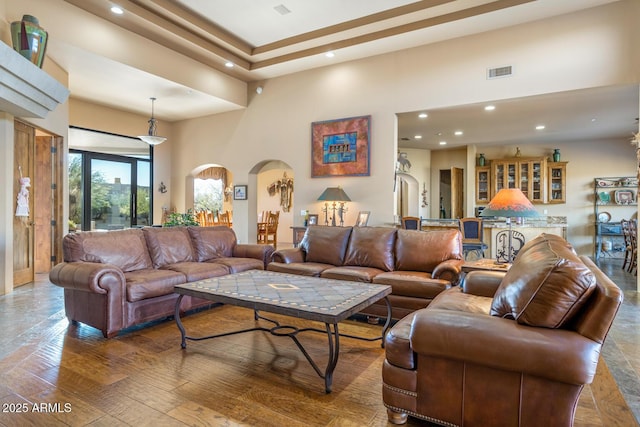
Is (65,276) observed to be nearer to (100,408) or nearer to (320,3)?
(100,408)

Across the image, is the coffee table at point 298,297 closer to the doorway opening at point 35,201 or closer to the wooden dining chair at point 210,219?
the doorway opening at point 35,201

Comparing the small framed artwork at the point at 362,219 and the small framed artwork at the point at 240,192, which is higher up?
the small framed artwork at the point at 240,192

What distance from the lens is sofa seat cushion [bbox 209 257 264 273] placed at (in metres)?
4.30

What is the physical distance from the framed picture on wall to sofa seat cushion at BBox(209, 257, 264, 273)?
8.27 ft

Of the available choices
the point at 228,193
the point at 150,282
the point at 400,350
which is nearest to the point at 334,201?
the point at 150,282

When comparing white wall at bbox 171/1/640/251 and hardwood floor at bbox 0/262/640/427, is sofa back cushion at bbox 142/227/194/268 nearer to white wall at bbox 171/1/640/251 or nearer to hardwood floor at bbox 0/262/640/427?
hardwood floor at bbox 0/262/640/427

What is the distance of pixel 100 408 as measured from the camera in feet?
6.77

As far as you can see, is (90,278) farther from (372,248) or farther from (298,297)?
(372,248)

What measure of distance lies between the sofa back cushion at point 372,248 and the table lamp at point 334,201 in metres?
1.67

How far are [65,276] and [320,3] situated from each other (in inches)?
174

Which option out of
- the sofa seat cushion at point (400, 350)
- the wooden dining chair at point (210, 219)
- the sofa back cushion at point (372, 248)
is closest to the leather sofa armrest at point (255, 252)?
the sofa back cushion at point (372, 248)

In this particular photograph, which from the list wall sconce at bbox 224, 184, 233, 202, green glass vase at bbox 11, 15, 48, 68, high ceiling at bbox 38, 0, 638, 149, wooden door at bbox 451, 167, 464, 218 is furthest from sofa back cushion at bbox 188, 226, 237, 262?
wall sconce at bbox 224, 184, 233, 202

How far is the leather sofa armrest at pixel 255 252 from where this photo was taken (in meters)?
4.81

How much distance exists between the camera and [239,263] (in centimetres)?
443
